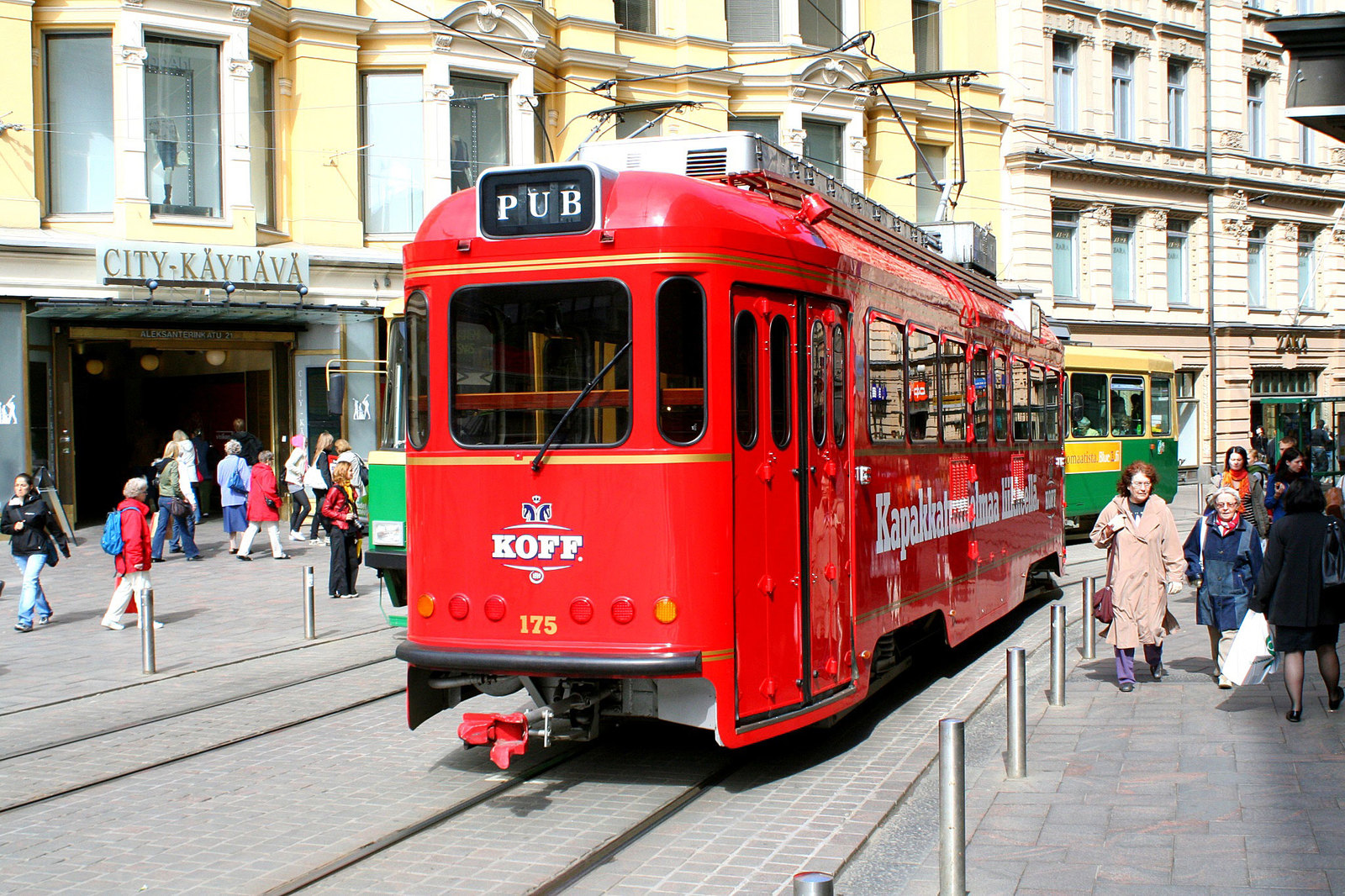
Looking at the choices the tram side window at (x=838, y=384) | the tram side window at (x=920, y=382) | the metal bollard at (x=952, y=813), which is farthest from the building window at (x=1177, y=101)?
the metal bollard at (x=952, y=813)

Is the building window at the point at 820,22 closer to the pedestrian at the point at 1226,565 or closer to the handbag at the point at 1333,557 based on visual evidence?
the pedestrian at the point at 1226,565

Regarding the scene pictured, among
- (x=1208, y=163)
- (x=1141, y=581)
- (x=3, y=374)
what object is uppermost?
(x=1208, y=163)

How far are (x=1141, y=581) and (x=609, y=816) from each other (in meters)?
4.72

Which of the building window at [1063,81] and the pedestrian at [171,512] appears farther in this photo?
the building window at [1063,81]

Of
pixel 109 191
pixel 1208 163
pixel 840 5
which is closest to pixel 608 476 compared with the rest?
pixel 109 191

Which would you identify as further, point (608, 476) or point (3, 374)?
point (3, 374)

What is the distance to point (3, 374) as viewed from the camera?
19.8m

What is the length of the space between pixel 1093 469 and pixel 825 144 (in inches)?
449

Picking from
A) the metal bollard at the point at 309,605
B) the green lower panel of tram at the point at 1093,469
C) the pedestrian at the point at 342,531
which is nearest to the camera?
the metal bollard at the point at 309,605

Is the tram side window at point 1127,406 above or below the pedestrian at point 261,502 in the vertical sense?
above

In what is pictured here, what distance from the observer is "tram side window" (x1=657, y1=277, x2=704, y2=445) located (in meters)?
6.53

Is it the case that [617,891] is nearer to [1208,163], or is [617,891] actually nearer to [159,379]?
[159,379]

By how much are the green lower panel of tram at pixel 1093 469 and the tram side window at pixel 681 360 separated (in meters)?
15.8

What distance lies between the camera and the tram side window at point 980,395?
1114cm
